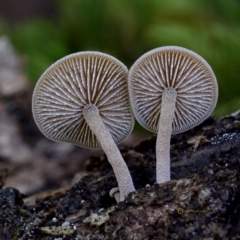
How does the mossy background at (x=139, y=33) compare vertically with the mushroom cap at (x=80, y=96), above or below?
above

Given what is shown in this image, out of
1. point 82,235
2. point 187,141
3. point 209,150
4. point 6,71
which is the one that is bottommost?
point 82,235

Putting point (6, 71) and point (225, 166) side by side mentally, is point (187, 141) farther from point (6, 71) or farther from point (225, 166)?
point (6, 71)

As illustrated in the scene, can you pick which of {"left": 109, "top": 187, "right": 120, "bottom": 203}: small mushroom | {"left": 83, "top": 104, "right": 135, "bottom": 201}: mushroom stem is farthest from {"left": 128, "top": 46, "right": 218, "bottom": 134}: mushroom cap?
{"left": 109, "top": 187, "right": 120, "bottom": 203}: small mushroom

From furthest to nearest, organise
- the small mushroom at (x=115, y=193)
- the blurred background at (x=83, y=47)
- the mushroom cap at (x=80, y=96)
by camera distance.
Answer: the blurred background at (x=83, y=47) < the small mushroom at (x=115, y=193) < the mushroom cap at (x=80, y=96)

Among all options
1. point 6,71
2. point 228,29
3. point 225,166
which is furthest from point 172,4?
point 225,166

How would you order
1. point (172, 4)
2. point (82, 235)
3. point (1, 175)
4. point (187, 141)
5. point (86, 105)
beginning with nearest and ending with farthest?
point (82, 235), point (86, 105), point (187, 141), point (1, 175), point (172, 4)

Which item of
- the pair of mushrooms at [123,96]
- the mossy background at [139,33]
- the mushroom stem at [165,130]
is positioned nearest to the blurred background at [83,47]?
the mossy background at [139,33]

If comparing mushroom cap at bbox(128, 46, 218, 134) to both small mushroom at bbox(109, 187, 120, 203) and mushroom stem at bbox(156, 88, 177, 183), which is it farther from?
small mushroom at bbox(109, 187, 120, 203)

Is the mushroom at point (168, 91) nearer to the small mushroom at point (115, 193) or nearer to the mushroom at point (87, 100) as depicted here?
the mushroom at point (87, 100)
